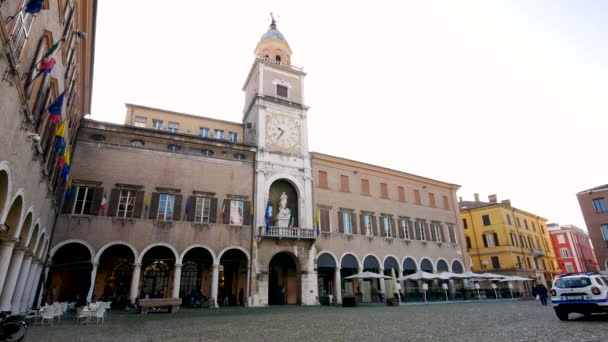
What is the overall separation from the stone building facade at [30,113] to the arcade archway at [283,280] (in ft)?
47.9

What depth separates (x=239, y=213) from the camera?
923 inches

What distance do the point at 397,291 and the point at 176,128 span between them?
21015 millimetres

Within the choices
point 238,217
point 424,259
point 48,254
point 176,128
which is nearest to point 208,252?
point 238,217

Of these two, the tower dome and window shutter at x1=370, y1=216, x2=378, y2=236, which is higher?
the tower dome

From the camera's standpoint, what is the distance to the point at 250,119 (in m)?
28.9

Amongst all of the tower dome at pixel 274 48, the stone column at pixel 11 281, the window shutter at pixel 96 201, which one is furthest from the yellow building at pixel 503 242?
the stone column at pixel 11 281

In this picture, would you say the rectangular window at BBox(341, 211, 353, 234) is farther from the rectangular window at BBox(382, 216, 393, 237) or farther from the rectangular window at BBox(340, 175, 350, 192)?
the rectangular window at BBox(382, 216, 393, 237)

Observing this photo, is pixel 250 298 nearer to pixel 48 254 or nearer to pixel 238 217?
pixel 238 217

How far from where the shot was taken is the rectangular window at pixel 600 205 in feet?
109

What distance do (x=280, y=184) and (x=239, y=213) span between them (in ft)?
15.3

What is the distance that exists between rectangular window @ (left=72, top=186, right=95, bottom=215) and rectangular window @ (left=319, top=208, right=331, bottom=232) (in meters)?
15.5

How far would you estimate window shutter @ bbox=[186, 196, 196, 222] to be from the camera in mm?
21641

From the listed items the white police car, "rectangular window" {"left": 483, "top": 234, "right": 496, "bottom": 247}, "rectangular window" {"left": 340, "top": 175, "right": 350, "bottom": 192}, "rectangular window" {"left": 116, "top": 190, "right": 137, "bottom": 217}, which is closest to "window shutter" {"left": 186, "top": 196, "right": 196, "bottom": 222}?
"rectangular window" {"left": 116, "top": 190, "right": 137, "bottom": 217}

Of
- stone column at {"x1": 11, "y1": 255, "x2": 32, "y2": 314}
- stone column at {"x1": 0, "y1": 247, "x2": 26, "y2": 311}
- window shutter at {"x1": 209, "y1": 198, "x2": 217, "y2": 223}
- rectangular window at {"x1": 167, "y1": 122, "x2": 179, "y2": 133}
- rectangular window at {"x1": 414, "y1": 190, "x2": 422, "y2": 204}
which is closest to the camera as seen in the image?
stone column at {"x1": 0, "y1": 247, "x2": 26, "y2": 311}
